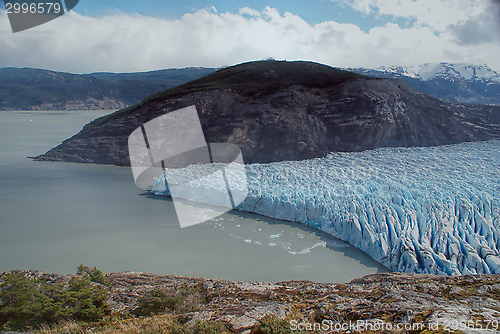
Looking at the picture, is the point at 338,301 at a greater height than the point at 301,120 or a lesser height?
lesser

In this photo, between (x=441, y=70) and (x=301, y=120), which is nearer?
(x=301, y=120)

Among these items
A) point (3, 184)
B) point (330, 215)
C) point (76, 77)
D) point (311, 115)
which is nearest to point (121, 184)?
point (3, 184)

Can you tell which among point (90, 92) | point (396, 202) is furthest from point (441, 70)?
point (396, 202)

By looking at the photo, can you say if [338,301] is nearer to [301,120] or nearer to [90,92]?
[301,120]

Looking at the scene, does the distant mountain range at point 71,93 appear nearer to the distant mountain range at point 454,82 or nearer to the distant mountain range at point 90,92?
the distant mountain range at point 90,92

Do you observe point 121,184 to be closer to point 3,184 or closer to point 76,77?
point 3,184

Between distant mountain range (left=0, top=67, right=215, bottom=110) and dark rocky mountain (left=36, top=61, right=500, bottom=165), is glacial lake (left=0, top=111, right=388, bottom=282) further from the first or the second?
distant mountain range (left=0, top=67, right=215, bottom=110)
